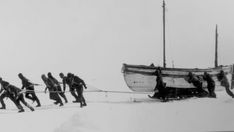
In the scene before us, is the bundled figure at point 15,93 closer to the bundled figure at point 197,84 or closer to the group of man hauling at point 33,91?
the group of man hauling at point 33,91

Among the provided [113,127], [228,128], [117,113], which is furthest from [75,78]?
[228,128]

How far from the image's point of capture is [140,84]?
25.0 m

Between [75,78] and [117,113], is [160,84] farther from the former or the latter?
[117,113]

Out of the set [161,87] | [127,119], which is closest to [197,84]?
[161,87]

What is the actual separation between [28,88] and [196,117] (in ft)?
26.2

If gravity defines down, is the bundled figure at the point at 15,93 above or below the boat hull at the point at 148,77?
below

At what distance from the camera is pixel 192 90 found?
24547mm

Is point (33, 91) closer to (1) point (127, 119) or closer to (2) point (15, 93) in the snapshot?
(2) point (15, 93)

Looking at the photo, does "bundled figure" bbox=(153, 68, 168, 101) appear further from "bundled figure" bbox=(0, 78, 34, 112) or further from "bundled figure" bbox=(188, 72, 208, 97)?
"bundled figure" bbox=(0, 78, 34, 112)

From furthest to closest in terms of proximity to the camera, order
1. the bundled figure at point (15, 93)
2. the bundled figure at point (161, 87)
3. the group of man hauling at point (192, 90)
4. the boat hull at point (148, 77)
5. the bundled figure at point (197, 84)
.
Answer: the boat hull at point (148, 77), the bundled figure at point (197, 84), the group of man hauling at point (192, 90), the bundled figure at point (161, 87), the bundled figure at point (15, 93)

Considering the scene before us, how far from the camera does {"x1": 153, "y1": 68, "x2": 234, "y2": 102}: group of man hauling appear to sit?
75.0 ft

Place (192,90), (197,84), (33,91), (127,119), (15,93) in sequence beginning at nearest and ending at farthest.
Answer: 1. (127,119)
2. (15,93)
3. (33,91)
4. (197,84)
5. (192,90)

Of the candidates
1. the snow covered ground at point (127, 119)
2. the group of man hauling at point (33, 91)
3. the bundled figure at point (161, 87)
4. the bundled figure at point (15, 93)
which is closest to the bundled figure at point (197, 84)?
the bundled figure at point (161, 87)

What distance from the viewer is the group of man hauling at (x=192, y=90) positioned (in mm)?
22859
